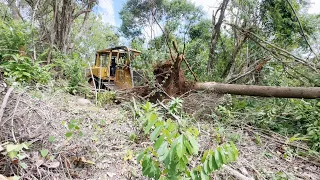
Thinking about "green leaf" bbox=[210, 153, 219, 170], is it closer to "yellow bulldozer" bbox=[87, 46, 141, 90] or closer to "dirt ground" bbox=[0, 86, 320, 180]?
"dirt ground" bbox=[0, 86, 320, 180]

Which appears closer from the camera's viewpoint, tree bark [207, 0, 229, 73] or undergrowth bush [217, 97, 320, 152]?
undergrowth bush [217, 97, 320, 152]

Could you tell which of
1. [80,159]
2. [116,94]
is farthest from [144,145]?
[116,94]

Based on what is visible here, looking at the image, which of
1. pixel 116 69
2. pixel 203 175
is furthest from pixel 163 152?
pixel 116 69

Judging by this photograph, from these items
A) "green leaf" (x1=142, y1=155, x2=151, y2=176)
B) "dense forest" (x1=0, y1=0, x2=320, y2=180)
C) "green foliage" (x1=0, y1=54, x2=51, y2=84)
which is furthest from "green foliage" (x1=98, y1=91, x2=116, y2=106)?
"green leaf" (x1=142, y1=155, x2=151, y2=176)

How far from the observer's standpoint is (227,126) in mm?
3197

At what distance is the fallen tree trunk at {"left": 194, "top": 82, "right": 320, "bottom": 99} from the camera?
335 centimetres

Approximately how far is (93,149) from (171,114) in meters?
0.85

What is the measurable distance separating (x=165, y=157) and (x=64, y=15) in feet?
22.0

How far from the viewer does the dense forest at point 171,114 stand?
147 cm

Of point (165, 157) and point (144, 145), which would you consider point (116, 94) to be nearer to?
point (144, 145)

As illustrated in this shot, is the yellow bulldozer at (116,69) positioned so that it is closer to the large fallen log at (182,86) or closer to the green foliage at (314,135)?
the large fallen log at (182,86)

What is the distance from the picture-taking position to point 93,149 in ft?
6.81

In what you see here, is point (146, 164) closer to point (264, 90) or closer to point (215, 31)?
point (264, 90)

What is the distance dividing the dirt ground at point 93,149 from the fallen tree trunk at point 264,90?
2.95 feet
